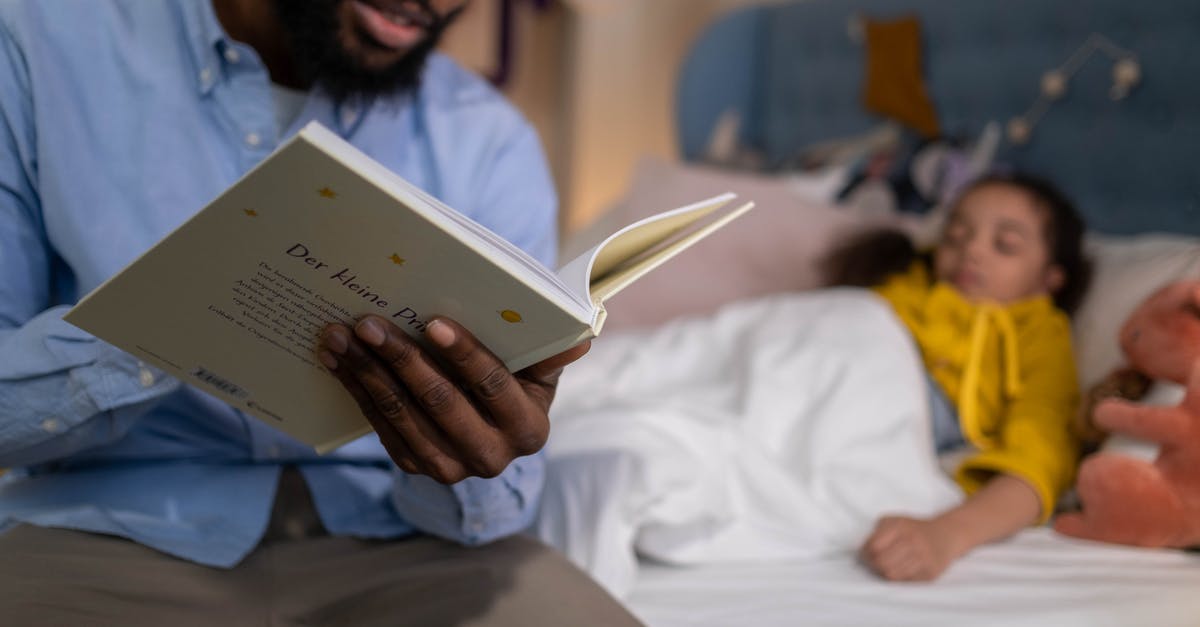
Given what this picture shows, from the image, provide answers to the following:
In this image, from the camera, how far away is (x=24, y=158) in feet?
2.78

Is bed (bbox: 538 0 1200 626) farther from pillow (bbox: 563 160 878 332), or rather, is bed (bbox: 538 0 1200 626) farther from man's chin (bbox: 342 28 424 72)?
man's chin (bbox: 342 28 424 72)

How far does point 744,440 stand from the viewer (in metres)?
1.19

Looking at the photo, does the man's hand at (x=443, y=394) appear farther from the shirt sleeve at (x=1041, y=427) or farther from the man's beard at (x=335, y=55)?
the shirt sleeve at (x=1041, y=427)

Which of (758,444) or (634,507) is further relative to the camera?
(758,444)

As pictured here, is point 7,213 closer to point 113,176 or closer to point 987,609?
point 113,176

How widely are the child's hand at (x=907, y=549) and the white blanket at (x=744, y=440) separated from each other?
0.24 ft

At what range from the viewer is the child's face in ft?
4.69

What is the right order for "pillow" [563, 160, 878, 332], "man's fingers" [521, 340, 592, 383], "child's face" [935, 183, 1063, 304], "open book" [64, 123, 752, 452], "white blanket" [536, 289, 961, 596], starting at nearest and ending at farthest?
"open book" [64, 123, 752, 452], "man's fingers" [521, 340, 592, 383], "white blanket" [536, 289, 961, 596], "child's face" [935, 183, 1063, 304], "pillow" [563, 160, 878, 332]

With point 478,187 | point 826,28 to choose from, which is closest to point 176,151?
point 478,187


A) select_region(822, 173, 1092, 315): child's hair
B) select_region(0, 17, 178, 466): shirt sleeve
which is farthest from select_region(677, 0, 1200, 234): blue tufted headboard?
select_region(0, 17, 178, 466): shirt sleeve

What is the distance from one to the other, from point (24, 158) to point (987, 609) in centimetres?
96

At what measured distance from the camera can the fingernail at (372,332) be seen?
0.61 meters

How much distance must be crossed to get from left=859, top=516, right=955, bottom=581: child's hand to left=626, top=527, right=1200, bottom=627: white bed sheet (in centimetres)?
1

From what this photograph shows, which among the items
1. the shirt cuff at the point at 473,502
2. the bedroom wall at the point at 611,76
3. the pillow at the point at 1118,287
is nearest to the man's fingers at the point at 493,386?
the shirt cuff at the point at 473,502
